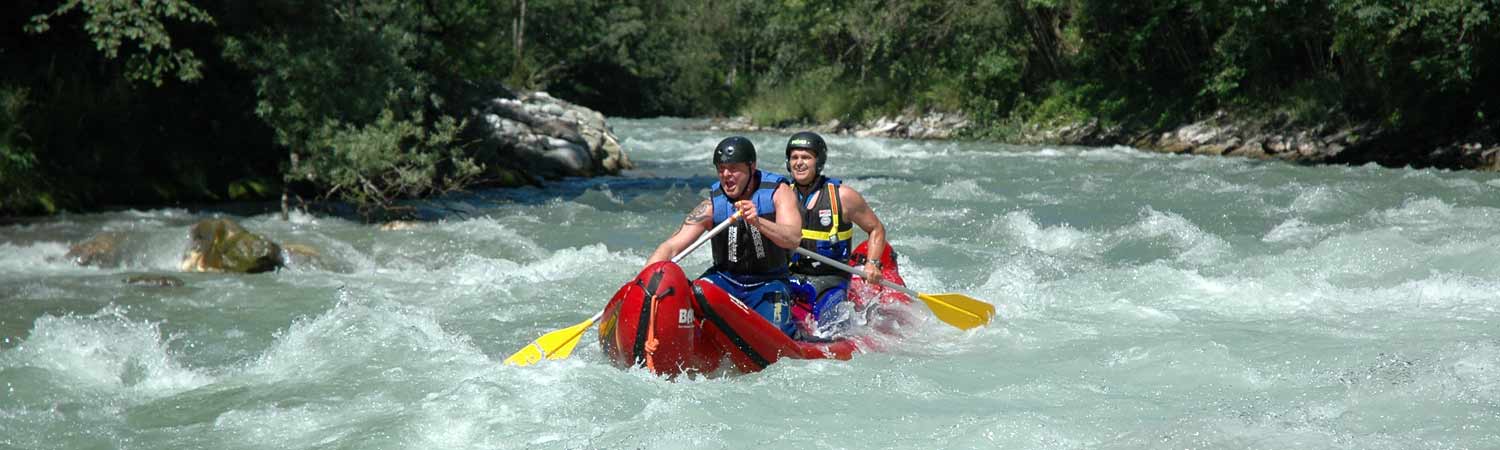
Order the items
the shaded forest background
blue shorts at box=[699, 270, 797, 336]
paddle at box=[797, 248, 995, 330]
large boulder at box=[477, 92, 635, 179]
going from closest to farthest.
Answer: blue shorts at box=[699, 270, 797, 336] → paddle at box=[797, 248, 995, 330] → the shaded forest background → large boulder at box=[477, 92, 635, 179]

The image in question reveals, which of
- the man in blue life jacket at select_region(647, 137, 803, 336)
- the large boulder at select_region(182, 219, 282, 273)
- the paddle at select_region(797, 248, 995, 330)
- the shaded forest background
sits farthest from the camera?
the shaded forest background

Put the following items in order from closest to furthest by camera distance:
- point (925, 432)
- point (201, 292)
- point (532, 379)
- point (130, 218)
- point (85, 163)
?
point (925, 432) < point (532, 379) < point (201, 292) < point (130, 218) < point (85, 163)

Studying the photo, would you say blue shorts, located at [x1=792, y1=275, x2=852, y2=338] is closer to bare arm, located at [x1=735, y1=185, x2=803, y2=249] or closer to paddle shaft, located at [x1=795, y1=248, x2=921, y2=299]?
paddle shaft, located at [x1=795, y1=248, x2=921, y2=299]

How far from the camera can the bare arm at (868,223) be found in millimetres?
6316

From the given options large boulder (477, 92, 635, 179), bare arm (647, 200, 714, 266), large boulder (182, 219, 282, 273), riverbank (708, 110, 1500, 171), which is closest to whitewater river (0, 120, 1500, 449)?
large boulder (182, 219, 282, 273)

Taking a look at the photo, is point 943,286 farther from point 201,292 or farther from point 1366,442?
point 201,292

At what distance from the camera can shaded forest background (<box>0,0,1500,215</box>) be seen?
1154 centimetres

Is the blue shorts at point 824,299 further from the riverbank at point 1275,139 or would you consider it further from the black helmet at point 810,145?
the riverbank at point 1275,139

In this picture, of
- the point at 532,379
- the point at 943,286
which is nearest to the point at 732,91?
the point at 943,286

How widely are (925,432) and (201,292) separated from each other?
5.54 meters

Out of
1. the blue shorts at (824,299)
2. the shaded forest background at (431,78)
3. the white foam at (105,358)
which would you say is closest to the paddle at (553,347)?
the blue shorts at (824,299)

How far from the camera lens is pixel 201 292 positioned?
8.34 metres

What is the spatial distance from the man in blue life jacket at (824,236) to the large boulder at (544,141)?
10316mm

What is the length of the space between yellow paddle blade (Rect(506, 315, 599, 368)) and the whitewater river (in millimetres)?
98
